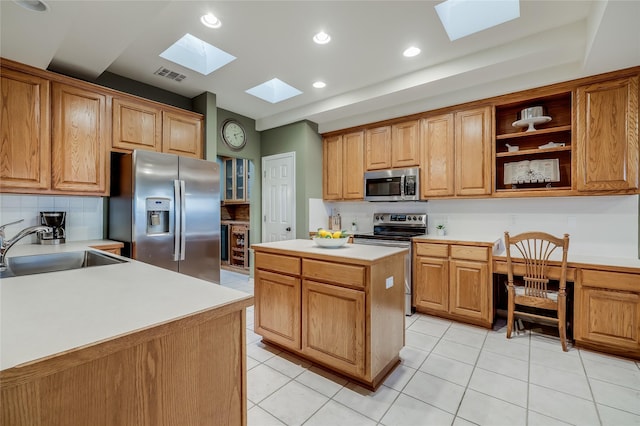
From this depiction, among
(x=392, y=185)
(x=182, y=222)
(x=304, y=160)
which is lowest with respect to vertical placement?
(x=182, y=222)

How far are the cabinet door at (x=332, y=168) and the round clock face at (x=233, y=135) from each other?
1316mm

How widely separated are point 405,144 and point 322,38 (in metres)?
1.82

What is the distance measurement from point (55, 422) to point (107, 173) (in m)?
2.91

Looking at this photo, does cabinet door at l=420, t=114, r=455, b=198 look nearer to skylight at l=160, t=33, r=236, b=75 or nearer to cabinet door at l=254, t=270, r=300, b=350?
cabinet door at l=254, t=270, r=300, b=350

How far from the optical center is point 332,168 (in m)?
4.67

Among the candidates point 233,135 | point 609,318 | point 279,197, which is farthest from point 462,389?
point 233,135

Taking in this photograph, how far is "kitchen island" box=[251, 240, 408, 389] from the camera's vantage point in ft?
6.48

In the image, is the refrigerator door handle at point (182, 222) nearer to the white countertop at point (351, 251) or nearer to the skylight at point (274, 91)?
the white countertop at point (351, 251)

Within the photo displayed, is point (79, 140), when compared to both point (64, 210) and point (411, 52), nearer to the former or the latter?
point (64, 210)

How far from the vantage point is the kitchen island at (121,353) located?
654mm

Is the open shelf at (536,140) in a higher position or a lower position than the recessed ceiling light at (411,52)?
lower

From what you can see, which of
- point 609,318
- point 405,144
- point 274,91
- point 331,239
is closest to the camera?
point 331,239

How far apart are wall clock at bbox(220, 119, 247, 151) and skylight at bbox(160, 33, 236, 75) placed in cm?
119

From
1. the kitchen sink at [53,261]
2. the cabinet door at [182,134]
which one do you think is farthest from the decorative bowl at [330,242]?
the cabinet door at [182,134]
